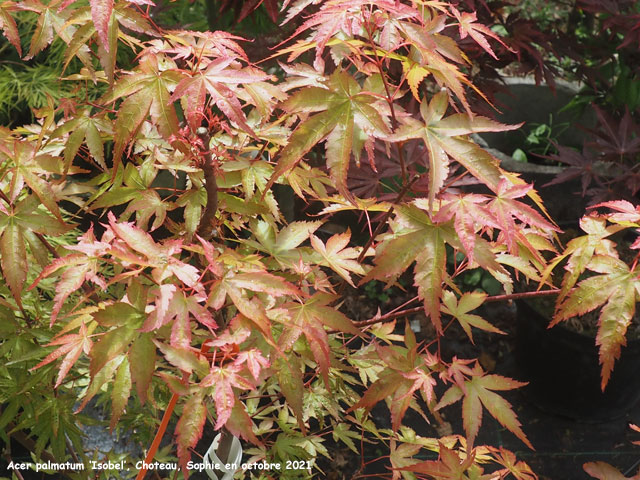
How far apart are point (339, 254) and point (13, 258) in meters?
0.50

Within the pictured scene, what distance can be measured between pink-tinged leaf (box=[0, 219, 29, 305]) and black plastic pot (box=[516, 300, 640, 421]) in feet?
5.66

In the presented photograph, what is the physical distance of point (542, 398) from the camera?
7.63ft

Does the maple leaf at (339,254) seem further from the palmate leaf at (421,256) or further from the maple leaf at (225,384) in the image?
the maple leaf at (225,384)

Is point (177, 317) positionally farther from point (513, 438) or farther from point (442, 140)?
point (513, 438)

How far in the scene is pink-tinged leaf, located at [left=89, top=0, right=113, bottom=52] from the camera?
32.6 inches

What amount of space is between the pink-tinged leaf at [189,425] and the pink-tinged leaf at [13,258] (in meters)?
0.32

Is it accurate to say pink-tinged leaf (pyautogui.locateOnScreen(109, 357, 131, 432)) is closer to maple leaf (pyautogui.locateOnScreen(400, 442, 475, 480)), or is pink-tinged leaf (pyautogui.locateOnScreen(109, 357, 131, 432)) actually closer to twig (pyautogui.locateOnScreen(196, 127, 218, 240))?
twig (pyautogui.locateOnScreen(196, 127, 218, 240))

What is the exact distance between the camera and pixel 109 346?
82cm

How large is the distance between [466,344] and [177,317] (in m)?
1.93

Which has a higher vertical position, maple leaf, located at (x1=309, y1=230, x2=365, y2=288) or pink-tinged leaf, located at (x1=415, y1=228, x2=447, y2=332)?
pink-tinged leaf, located at (x1=415, y1=228, x2=447, y2=332)

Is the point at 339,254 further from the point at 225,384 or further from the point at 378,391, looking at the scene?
the point at 225,384

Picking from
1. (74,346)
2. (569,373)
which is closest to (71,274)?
(74,346)

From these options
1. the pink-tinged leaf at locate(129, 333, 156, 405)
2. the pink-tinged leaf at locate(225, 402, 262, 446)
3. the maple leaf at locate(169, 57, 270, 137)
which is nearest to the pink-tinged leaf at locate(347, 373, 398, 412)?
the pink-tinged leaf at locate(225, 402, 262, 446)

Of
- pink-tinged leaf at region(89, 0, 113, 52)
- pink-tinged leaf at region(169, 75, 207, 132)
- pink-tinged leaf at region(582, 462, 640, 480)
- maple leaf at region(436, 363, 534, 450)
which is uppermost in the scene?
pink-tinged leaf at region(89, 0, 113, 52)
